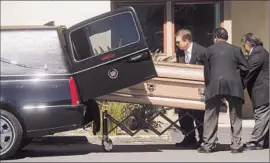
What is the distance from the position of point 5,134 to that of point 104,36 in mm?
1937

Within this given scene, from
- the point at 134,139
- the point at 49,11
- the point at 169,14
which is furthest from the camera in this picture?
the point at 169,14

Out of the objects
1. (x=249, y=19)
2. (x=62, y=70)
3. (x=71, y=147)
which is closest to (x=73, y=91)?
(x=62, y=70)

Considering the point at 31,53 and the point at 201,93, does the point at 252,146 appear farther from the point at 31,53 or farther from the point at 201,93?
the point at 31,53

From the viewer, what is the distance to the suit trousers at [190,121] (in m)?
9.45

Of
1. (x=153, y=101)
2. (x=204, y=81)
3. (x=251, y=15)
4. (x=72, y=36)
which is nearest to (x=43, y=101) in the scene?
(x=72, y=36)

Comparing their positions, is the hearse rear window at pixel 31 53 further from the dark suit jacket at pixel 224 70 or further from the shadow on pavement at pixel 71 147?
the dark suit jacket at pixel 224 70

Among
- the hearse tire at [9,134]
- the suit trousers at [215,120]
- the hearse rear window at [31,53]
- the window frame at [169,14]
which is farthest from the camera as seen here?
the window frame at [169,14]

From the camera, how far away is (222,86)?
878 cm

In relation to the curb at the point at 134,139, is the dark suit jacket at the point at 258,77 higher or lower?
higher

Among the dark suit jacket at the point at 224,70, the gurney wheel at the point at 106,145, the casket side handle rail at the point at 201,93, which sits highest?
the dark suit jacket at the point at 224,70

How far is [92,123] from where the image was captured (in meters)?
9.64

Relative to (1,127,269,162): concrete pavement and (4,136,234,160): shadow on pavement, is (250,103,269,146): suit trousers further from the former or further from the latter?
(4,136,234,160): shadow on pavement

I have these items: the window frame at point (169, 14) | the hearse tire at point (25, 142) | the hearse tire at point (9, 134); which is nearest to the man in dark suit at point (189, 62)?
the hearse tire at point (25, 142)

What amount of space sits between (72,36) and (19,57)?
2.65 ft
